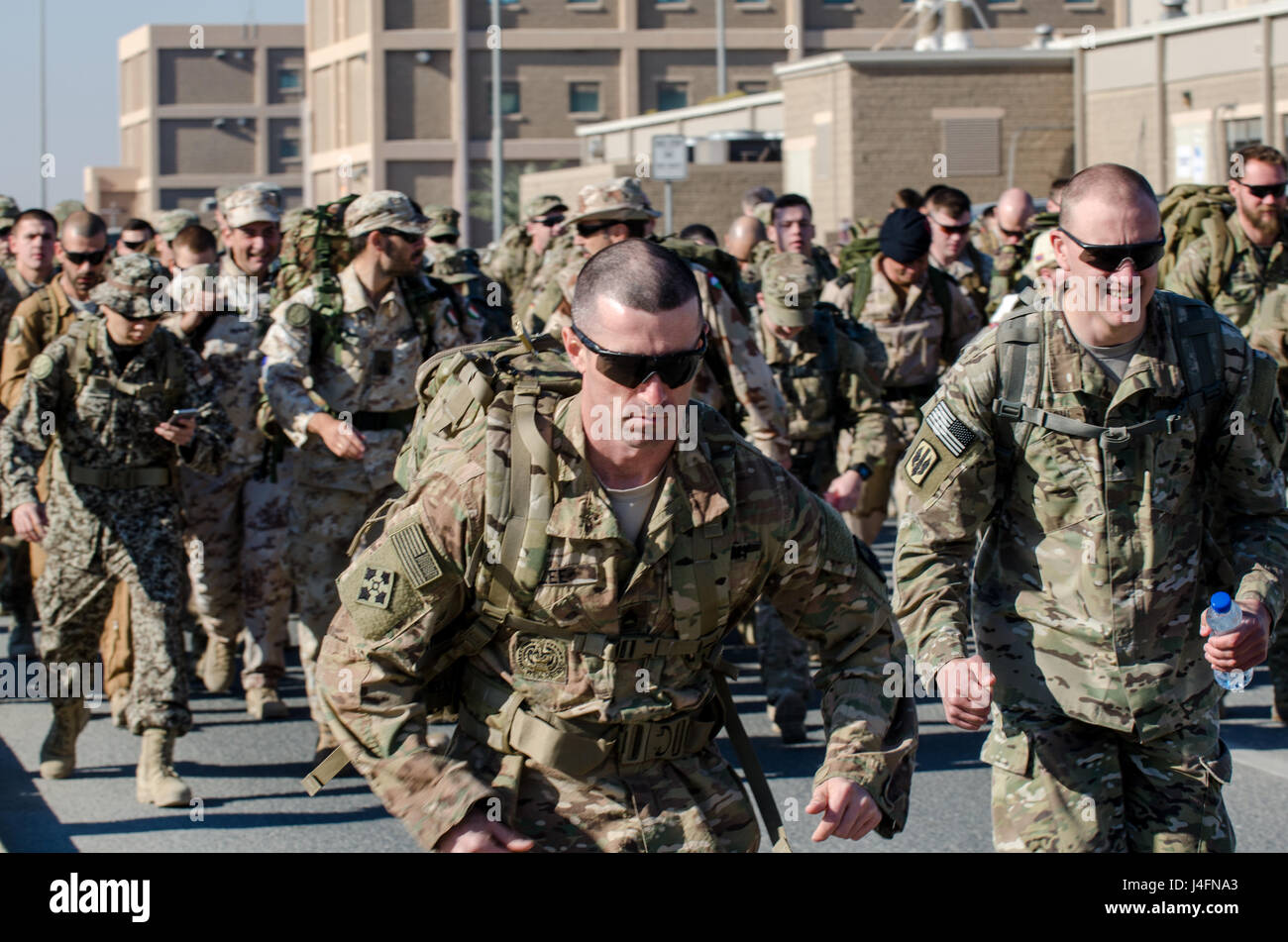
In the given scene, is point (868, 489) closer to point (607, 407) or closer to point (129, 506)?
point (129, 506)

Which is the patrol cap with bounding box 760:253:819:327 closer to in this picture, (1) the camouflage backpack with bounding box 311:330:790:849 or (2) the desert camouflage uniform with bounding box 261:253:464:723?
(2) the desert camouflage uniform with bounding box 261:253:464:723

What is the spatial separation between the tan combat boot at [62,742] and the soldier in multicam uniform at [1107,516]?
15.5 feet

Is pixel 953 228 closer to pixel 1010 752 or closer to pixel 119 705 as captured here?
pixel 119 705

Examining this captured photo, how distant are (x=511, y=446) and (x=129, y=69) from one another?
99375mm

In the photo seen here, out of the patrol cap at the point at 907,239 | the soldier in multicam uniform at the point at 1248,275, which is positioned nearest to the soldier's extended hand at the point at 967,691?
the soldier in multicam uniform at the point at 1248,275

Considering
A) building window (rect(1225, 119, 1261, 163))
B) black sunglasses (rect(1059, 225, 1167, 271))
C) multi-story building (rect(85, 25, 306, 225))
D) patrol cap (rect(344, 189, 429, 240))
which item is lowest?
black sunglasses (rect(1059, 225, 1167, 271))

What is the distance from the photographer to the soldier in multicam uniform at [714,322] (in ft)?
24.7

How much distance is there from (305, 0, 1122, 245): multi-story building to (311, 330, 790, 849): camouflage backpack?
62.7m

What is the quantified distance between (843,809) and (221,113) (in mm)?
92355

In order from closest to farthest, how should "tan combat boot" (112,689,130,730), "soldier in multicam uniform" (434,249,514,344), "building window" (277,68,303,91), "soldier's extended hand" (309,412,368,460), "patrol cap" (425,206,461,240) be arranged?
"soldier's extended hand" (309,412,368,460) < "soldier in multicam uniform" (434,249,514,344) < "tan combat boot" (112,689,130,730) < "patrol cap" (425,206,461,240) < "building window" (277,68,303,91)

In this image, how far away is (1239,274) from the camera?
A: 852cm

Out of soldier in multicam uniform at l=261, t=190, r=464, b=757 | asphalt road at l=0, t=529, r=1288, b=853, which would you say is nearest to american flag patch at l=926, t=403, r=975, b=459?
asphalt road at l=0, t=529, r=1288, b=853

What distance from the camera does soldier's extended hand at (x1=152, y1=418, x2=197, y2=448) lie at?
7719 mm
